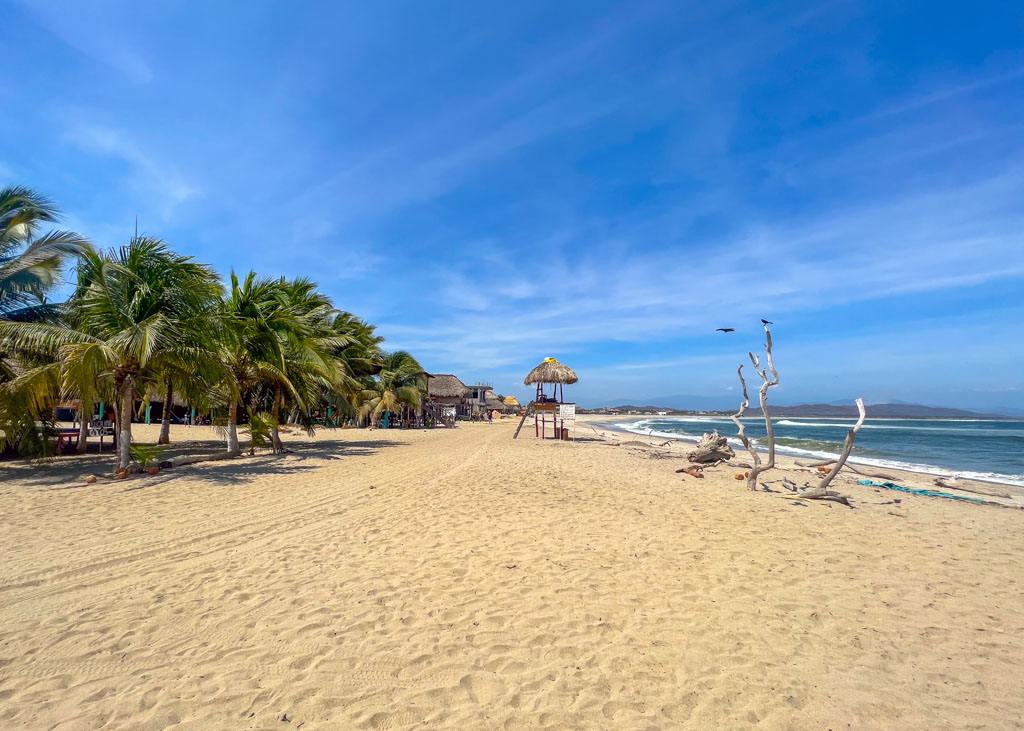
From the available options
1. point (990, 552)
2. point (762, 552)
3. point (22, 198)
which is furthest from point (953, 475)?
point (22, 198)

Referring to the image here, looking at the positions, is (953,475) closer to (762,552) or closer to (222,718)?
(762,552)

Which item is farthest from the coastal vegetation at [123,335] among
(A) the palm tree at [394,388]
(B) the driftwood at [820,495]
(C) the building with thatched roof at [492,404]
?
(C) the building with thatched roof at [492,404]

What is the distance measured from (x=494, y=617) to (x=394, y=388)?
2815 centimetres

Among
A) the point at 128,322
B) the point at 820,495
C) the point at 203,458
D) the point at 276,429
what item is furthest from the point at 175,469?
the point at 820,495

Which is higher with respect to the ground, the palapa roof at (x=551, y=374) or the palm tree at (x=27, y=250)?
the palm tree at (x=27, y=250)

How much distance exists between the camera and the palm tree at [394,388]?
93.9 feet

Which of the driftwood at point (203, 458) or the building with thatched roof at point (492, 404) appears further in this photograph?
the building with thatched roof at point (492, 404)

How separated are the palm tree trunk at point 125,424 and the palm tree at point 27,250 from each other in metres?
3.32

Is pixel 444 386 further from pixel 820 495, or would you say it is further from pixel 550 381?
pixel 820 495

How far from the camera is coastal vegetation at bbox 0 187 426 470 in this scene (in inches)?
340


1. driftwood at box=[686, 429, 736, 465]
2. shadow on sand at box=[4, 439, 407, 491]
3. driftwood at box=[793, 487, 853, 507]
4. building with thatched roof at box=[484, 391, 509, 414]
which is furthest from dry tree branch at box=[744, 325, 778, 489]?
building with thatched roof at box=[484, 391, 509, 414]

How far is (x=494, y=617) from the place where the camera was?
3.49 m

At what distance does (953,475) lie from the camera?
13969 millimetres

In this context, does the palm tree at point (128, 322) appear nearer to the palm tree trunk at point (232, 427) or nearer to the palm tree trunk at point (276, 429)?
the palm tree trunk at point (232, 427)
